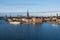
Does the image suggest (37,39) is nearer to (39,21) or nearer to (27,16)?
(39,21)

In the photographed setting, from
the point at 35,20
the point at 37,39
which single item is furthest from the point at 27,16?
the point at 37,39

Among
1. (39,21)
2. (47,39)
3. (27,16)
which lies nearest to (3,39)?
(47,39)

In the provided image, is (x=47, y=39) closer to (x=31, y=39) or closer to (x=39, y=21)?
(x=31, y=39)

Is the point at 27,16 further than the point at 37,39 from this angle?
Yes

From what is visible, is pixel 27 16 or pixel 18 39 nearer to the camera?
pixel 18 39

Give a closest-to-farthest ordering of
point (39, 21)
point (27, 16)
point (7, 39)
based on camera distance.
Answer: point (7, 39)
point (39, 21)
point (27, 16)

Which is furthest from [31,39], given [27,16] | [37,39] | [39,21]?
[27,16]

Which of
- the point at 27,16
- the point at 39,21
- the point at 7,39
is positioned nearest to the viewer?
the point at 7,39

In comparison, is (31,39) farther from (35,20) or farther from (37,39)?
(35,20)
